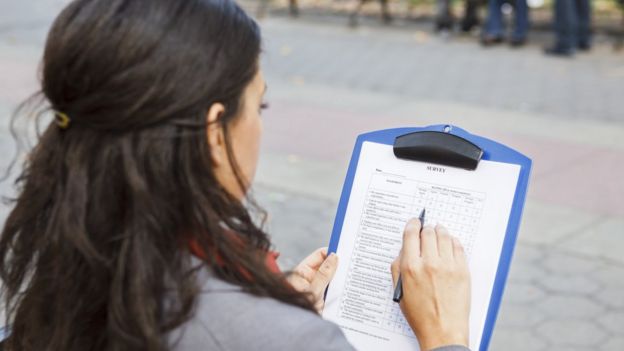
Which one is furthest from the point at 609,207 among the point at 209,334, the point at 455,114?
the point at 209,334

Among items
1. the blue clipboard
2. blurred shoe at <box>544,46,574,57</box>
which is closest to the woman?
the blue clipboard

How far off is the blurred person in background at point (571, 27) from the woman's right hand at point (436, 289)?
26.5 feet

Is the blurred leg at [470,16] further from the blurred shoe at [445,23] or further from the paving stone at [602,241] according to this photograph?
the paving stone at [602,241]

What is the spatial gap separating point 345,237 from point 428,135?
0.24 m

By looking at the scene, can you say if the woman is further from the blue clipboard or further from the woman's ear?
the blue clipboard

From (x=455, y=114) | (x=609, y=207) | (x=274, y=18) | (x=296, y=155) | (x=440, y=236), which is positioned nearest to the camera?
(x=440, y=236)

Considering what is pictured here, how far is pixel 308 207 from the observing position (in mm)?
4922

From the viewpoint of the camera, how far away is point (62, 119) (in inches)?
52.7

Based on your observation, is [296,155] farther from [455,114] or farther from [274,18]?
[274,18]

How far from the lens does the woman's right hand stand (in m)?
1.55

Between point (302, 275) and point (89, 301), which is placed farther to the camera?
point (302, 275)

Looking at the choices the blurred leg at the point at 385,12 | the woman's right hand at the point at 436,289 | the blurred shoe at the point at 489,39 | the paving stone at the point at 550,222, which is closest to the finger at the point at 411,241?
the woman's right hand at the point at 436,289

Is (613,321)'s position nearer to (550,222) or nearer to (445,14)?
(550,222)

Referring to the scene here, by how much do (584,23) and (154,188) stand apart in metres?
8.99
